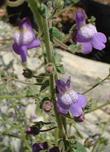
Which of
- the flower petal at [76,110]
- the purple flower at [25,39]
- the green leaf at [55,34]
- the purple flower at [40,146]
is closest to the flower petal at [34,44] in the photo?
the purple flower at [25,39]

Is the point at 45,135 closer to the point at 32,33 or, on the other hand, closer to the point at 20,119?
the point at 20,119


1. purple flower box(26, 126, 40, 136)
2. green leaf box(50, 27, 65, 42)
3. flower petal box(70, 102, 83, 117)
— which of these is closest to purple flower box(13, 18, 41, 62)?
green leaf box(50, 27, 65, 42)

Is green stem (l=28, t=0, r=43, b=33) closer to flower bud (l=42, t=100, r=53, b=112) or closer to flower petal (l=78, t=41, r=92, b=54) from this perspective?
flower petal (l=78, t=41, r=92, b=54)

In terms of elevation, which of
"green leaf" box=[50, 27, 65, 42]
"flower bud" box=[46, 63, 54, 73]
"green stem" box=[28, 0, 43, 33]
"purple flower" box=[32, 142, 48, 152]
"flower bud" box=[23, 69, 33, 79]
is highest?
"green stem" box=[28, 0, 43, 33]

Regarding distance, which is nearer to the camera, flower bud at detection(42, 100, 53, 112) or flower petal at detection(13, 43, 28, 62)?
flower petal at detection(13, 43, 28, 62)

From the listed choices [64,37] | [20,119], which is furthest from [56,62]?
[20,119]

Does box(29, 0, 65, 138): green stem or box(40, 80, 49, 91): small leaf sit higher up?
box(29, 0, 65, 138): green stem

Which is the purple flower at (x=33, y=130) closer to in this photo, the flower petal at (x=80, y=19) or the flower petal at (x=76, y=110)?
the flower petal at (x=76, y=110)

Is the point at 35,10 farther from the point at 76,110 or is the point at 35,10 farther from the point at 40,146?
the point at 40,146
